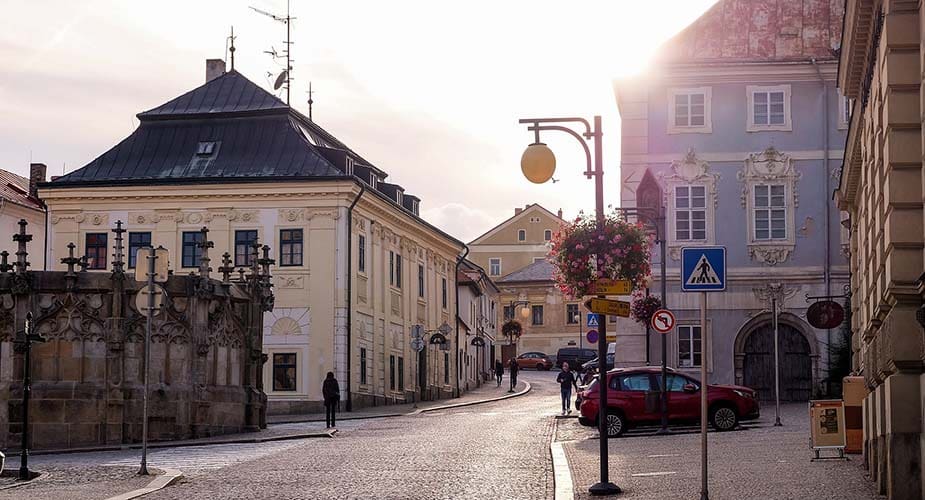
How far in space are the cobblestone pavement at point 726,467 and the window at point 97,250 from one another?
92.5 feet

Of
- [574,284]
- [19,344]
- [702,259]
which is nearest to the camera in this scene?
[702,259]

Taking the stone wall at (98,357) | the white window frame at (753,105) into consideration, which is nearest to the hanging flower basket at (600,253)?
the stone wall at (98,357)

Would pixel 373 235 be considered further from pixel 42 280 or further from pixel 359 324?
pixel 42 280

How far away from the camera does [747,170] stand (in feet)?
148

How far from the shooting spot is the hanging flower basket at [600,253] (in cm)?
2102

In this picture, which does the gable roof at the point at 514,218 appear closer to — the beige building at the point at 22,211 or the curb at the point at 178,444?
the beige building at the point at 22,211

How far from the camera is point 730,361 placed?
44688 millimetres

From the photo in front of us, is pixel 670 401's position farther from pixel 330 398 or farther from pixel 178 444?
pixel 178 444

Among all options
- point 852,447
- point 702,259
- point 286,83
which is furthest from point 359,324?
Result: point 702,259

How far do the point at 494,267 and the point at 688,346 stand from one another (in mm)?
81294

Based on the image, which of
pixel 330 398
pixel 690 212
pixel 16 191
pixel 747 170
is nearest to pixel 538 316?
pixel 16 191

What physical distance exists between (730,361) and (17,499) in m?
28.8

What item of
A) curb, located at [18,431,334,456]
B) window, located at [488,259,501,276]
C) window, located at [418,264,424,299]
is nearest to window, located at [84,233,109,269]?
window, located at [418,264,424,299]

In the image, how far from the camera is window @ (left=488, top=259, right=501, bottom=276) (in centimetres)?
12538
